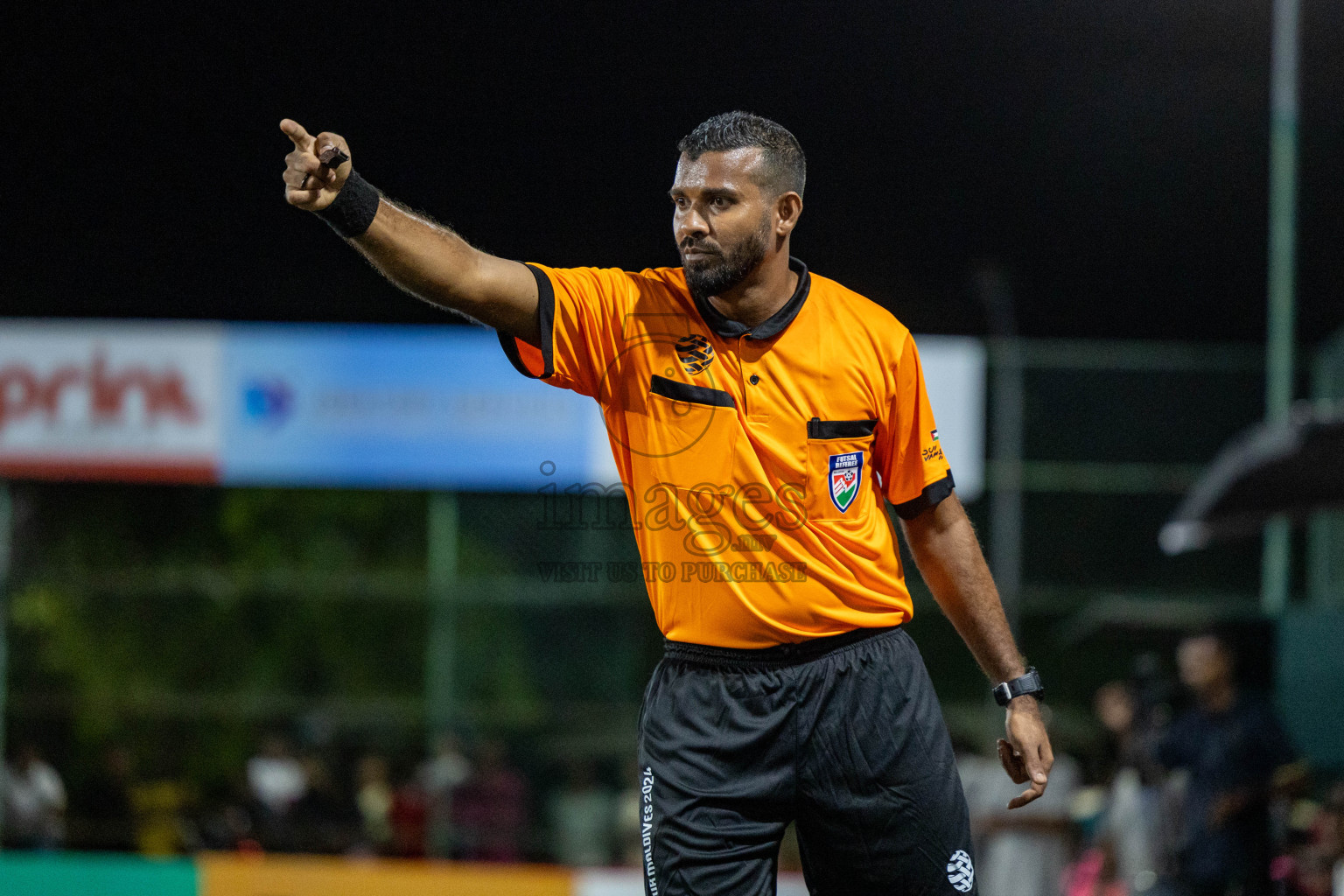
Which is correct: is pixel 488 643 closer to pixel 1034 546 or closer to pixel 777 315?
pixel 1034 546

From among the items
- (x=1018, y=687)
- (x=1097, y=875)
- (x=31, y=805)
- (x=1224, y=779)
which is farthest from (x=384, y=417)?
(x=1018, y=687)

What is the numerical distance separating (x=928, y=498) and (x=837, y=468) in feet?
0.83

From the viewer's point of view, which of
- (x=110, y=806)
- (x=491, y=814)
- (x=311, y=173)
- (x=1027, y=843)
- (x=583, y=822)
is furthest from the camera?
(x=110, y=806)

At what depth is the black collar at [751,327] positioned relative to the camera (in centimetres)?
285

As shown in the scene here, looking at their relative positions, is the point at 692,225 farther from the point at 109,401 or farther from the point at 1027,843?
the point at 109,401

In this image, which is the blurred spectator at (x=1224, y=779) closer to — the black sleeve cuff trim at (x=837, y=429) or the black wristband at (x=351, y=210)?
the black sleeve cuff trim at (x=837, y=429)

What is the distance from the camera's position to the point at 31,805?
9625 millimetres

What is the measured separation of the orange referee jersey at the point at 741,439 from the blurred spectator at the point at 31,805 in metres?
7.98

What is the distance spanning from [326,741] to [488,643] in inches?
69.7

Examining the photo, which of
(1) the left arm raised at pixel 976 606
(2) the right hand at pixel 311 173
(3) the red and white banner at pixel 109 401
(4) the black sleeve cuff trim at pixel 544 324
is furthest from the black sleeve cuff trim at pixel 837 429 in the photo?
(3) the red and white banner at pixel 109 401

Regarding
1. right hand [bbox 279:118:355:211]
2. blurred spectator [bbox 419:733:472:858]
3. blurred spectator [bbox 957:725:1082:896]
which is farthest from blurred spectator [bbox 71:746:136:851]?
right hand [bbox 279:118:355:211]

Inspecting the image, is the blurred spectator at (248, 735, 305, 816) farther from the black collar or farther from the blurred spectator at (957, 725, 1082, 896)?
the black collar

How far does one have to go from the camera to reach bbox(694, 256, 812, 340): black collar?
2.85m

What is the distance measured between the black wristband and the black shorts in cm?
99
